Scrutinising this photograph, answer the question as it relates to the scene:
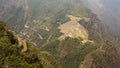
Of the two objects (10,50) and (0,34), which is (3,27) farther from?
(10,50)

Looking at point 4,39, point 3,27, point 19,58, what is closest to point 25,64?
point 19,58

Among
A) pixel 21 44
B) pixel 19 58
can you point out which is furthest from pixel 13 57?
pixel 21 44

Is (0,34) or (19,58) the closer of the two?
(19,58)

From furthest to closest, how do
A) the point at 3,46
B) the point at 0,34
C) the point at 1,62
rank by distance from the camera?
the point at 0,34, the point at 3,46, the point at 1,62

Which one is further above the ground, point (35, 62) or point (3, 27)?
point (3, 27)

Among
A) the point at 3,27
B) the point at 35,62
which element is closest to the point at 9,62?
the point at 35,62

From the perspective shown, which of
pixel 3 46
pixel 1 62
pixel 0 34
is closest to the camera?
pixel 1 62

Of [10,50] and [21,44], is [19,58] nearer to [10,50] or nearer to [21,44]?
[10,50]

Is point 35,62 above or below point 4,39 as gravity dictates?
below

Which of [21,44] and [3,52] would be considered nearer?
[3,52]
